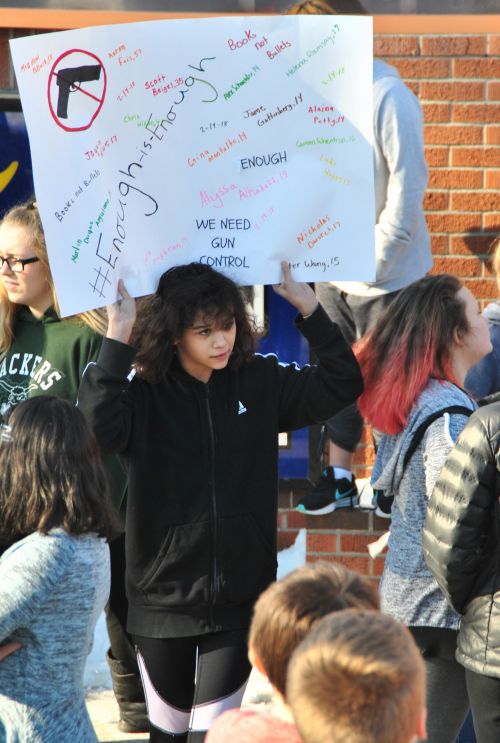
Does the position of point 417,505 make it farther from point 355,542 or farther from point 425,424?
point 355,542

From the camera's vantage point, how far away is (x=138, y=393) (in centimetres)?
364

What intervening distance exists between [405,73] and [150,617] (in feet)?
10.5

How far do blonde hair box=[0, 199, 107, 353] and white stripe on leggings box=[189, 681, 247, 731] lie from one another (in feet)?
4.40

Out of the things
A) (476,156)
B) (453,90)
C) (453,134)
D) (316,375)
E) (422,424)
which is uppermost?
(453,90)

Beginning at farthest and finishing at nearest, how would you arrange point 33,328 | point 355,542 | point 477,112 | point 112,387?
point 477,112, point 355,542, point 33,328, point 112,387

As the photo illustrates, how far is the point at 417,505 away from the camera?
374 centimetres

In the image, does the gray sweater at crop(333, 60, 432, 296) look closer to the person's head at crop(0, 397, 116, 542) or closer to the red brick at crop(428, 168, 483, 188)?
the red brick at crop(428, 168, 483, 188)

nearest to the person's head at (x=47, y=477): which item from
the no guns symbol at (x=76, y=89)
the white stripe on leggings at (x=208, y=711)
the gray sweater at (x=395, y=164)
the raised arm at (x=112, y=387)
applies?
the raised arm at (x=112, y=387)

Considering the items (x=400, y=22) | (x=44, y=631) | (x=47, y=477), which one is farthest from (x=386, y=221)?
(x=44, y=631)

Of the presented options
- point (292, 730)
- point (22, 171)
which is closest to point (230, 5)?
point (22, 171)

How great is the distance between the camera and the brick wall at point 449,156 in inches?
220

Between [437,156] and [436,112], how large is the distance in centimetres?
21

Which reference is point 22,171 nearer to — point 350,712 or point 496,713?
point 496,713

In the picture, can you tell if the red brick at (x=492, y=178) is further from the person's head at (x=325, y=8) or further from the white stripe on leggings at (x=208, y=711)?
the white stripe on leggings at (x=208, y=711)
